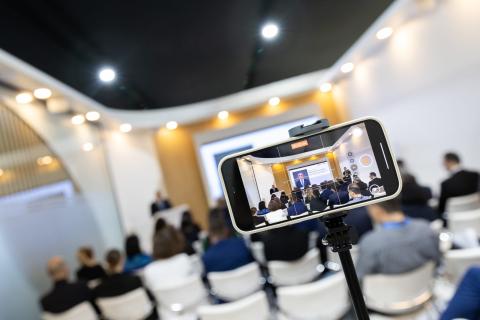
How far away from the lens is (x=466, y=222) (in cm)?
241

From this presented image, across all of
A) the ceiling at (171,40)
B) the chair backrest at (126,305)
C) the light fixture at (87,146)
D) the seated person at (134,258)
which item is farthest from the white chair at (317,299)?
the light fixture at (87,146)

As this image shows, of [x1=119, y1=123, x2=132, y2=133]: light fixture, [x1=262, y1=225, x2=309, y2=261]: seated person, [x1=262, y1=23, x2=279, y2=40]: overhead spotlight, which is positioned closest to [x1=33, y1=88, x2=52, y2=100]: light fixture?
[x1=119, y1=123, x2=132, y2=133]: light fixture

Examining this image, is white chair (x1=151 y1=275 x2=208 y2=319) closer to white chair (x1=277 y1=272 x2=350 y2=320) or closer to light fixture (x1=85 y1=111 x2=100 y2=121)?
white chair (x1=277 y1=272 x2=350 y2=320)

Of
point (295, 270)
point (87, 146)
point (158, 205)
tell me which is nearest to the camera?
point (295, 270)

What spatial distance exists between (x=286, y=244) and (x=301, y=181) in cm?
214

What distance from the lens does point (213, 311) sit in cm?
187

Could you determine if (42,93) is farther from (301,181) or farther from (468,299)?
(468,299)

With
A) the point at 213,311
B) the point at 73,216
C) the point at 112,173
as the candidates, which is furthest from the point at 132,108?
the point at 213,311

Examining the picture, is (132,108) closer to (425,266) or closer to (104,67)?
(104,67)

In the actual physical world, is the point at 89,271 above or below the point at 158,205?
below

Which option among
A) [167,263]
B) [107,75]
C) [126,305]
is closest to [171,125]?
[107,75]

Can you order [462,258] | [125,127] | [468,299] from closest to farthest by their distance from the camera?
[468,299] → [462,258] → [125,127]

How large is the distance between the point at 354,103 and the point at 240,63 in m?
3.07

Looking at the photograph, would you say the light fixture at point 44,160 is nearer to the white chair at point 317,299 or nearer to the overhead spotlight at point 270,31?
the overhead spotlight at point 270,31
